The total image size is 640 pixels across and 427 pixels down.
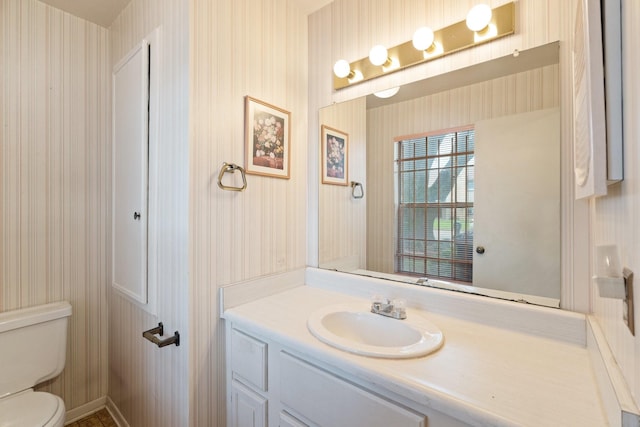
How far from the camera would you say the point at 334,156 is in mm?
1694

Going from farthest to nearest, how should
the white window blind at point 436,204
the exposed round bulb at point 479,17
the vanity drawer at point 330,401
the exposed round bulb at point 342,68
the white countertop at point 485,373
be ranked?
the exposed round bulb at point 342,68
the white window blind at point 436,204
the exposed round bulb at point 479,17
the vanity drawer at point 330,401
the white countertop at point 485,373

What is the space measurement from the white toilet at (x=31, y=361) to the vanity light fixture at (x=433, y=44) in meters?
2.07

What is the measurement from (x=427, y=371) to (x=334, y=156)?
1.20 meters

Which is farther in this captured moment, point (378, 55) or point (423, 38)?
point (378, 55)

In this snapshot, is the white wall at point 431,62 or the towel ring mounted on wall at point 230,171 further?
the towel ring mounted on wall at point 230,171

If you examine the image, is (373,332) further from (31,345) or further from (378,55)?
(31,345)

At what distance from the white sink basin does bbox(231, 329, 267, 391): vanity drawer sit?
0.79 feet

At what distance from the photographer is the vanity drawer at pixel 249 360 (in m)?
1.13

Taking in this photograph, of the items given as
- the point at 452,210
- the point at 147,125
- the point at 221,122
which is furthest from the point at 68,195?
the point at 452,210

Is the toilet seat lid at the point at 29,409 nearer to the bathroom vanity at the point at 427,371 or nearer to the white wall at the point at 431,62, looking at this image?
the bathroom vanity at the point at 427,371

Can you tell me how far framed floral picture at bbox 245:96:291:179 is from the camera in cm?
142

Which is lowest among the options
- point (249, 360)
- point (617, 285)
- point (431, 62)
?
point (249, 360)

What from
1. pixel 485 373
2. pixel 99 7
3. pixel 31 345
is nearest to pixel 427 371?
pixel 485 373

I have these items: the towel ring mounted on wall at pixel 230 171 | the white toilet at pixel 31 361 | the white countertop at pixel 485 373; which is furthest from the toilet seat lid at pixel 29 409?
the towel ring mounted on wall at pixel 230 171
